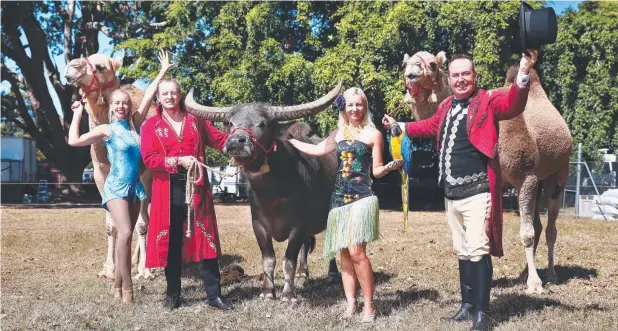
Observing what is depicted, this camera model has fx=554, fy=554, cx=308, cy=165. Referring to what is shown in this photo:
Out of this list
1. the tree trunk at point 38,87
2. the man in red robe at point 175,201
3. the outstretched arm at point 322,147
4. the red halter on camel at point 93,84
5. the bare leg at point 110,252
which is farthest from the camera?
the tree trunk at point 38,87

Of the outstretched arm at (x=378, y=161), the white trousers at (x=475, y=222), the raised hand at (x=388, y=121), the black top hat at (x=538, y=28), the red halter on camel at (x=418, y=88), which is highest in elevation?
the black top hat at (x=538, y=28)

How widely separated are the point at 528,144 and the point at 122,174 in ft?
15.1

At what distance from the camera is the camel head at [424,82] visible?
17.6ft

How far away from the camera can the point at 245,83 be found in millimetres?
18391

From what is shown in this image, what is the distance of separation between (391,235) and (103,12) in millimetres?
16773

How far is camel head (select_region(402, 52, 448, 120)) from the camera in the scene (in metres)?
5.36

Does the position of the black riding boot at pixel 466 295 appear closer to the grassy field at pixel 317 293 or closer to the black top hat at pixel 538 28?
the grassy field at pixel 317 293

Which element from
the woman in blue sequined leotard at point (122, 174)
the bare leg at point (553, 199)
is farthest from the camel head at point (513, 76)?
the woman in blue sequined leotard at point (122, 174)

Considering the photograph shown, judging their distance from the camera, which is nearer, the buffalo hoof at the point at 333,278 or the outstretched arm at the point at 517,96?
the outstretched arm at the point at 517,96

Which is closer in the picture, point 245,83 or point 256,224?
point 256,224

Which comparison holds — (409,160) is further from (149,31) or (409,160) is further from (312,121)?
(149,31)

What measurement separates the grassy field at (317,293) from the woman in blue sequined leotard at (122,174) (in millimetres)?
564

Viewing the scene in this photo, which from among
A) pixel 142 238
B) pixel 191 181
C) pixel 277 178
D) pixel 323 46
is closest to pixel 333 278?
pixel 277 178

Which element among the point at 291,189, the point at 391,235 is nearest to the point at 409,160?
the point at 291,189
